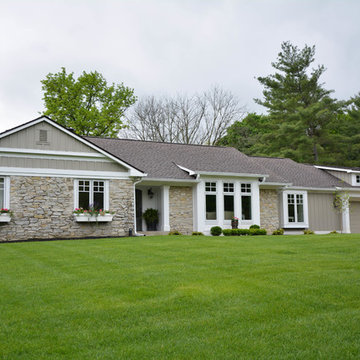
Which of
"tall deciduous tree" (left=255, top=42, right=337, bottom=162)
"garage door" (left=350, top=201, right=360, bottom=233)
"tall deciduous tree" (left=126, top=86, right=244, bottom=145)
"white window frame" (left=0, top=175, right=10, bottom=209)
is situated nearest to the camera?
"white window frame" (left=0, top=175, right=10, bottom=209)

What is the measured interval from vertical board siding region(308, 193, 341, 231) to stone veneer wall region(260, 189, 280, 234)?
7.63ft

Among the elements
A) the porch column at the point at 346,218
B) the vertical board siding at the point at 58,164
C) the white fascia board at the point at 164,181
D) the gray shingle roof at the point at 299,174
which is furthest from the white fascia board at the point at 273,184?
the vertical board siding at the point at 58,164

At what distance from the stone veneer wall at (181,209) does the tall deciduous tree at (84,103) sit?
636 inches

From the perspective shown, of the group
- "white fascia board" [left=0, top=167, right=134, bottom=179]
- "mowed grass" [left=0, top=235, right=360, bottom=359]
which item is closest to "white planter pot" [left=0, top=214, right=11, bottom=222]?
"white fascia board" [left=0, top=167, right=134, bottom=179]

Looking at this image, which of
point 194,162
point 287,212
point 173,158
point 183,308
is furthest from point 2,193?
point 287,212

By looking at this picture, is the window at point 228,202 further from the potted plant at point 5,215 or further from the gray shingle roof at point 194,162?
the potted plant at point 5,215

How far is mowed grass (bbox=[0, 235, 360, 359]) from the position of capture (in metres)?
3.95

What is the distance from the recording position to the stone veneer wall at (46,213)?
15328 millimetres

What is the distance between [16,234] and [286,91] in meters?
27.0

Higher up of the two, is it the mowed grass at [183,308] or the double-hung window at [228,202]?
the double-hung window at [228,202]

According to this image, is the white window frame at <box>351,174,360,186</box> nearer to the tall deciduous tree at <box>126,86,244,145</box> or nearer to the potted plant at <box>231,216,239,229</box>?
the potted plant at <box>231,216,239,229</box>

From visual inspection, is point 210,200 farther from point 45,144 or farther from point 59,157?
point 45,144

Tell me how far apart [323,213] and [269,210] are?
143 inches

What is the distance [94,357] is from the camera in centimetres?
377
